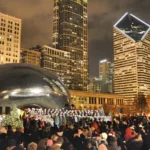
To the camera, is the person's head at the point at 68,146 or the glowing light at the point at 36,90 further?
the glowing light at the point at 36,90

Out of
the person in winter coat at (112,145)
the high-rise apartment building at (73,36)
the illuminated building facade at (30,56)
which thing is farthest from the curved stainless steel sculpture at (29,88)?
the high-rise apartment building at (73,36)

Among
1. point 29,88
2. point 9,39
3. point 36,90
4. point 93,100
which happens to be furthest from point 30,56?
point 29,88

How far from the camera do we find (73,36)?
190 m

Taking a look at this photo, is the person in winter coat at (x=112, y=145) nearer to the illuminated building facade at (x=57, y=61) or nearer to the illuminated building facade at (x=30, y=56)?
the illuminated building facade at (x=30, y=56)

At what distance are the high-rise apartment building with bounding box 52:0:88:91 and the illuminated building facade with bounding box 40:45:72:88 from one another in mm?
5112

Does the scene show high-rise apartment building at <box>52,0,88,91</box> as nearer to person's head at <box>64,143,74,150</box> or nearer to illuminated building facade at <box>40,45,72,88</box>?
illuminated building facade at <box>40,45,72,88</box>

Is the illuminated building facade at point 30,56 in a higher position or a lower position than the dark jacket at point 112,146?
higher

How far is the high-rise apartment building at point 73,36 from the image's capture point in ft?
601

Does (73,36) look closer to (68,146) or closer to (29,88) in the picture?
(29,88)

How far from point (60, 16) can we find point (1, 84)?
181 meters

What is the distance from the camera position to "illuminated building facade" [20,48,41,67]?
149m

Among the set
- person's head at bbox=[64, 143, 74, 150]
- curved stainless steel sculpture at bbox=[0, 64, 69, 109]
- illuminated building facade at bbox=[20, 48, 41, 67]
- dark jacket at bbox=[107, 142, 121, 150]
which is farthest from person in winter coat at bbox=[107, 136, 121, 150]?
illuminated building facade at bbox=[20, 48, 41, 67]

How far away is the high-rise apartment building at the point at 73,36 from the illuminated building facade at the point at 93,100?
51.2 m

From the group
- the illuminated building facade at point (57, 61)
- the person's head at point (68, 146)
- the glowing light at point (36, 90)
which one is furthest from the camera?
the illuminated building facade at point (57, 61)
